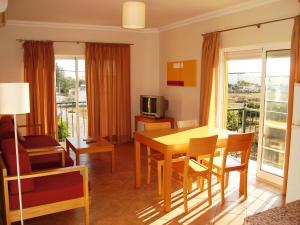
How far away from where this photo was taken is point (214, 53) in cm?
491

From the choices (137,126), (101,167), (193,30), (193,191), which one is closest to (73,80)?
(137,126)

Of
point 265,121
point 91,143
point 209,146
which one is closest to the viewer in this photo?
point 209,146

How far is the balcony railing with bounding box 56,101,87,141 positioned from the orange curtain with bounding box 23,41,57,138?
0.48m

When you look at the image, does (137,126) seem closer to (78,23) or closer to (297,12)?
(78,23)

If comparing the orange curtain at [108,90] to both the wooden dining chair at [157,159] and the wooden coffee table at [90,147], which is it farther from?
the wooden dining chair at [157,159]

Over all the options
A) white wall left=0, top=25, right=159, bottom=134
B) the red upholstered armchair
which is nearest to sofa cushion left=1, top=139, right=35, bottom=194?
the red upholstered armchair

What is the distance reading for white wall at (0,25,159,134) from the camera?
221 inches

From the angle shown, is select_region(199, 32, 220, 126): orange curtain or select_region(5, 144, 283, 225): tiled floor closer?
select_region(5, 144, 283, 225): tiled floor

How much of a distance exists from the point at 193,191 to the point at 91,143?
1.88m

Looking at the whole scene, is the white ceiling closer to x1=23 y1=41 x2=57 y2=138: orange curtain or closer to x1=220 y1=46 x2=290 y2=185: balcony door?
x1=23 y1=41 x2=57 y2=138: orange curtain

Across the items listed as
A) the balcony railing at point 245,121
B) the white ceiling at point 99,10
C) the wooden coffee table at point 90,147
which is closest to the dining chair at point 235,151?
the balcony railing at point 245,121

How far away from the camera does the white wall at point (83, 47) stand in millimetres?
5620

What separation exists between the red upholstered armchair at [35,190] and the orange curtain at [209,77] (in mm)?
2786

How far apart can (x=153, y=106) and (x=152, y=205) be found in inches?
123
